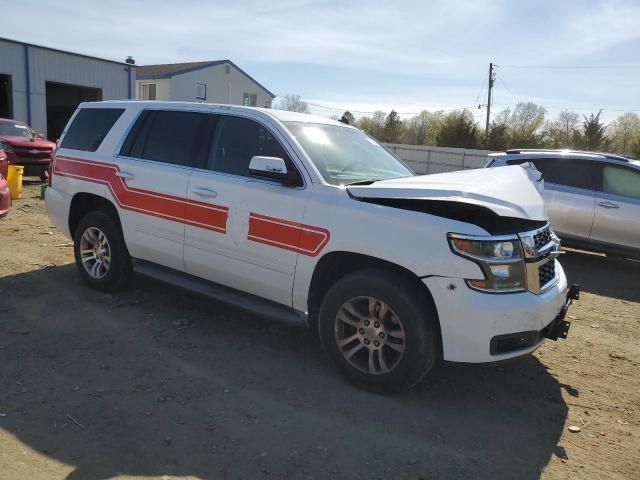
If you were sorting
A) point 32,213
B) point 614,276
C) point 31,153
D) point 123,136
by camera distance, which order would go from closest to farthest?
point 123,136, point 614,276, point 32,213, point 31,153

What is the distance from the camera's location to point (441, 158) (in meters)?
27.2

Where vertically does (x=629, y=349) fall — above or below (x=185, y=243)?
below

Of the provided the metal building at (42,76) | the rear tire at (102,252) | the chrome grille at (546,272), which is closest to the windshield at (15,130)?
the metal building at (42,76)

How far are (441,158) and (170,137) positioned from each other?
23.6 m

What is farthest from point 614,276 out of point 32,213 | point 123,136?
point 32,213

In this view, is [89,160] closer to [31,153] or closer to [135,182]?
[135,182]

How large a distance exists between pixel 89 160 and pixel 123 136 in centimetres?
46

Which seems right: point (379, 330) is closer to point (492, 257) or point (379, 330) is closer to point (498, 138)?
point (492, 257)

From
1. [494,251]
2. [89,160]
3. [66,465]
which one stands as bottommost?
[66,465]

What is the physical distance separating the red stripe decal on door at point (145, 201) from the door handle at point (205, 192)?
0.07 meters

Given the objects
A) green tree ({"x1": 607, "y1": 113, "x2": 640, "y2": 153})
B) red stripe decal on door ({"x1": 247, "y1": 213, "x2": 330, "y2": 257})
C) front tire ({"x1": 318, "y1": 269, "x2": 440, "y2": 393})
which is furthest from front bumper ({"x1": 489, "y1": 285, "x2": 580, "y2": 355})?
green tree ({"x1": 607, "y1": 113, "x2": 640, "y2": 153})

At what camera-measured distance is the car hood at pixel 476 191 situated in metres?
3.43

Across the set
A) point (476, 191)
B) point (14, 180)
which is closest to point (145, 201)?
Answer: point (476, 191)

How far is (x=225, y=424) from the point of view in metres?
3.31
